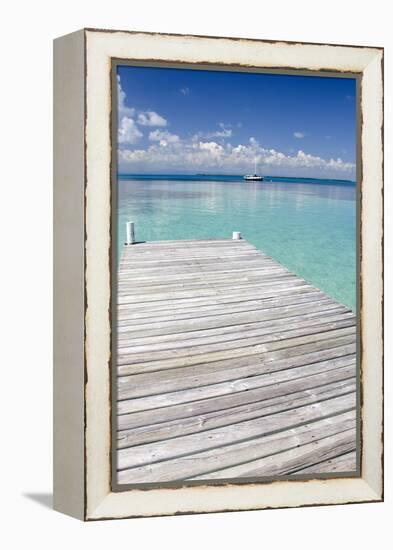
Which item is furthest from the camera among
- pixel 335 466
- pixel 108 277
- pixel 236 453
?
pixel 335 466

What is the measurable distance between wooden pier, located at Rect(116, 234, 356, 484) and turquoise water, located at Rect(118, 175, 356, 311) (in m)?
0.07

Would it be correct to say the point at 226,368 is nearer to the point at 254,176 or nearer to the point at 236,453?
the point at 236,453

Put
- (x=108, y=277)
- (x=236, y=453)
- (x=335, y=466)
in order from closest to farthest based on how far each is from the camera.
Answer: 1. (x=108, y=277)
2. (x=236, y=453)
3. (x=335, y=466)

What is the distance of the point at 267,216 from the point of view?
3.92 meters

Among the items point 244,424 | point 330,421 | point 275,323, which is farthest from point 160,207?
point 330,421

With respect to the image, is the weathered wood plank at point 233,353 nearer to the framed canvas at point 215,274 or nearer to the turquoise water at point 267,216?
the framed canvas at point 215,274

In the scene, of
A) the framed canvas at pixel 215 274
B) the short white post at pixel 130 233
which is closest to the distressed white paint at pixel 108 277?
the framed canvas at pixel 215 274

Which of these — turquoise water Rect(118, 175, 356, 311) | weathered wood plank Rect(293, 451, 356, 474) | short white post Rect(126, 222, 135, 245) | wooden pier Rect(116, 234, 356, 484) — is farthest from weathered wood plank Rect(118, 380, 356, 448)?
short white post Rect(126, 222, 135, 245)

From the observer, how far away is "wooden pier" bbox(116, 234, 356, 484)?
3754 millimetres

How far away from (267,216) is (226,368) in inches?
30.5

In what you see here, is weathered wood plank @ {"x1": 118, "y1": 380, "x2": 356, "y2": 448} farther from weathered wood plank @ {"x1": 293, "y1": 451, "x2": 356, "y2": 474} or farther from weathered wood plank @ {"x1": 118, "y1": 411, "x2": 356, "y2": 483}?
weathered wood plank @ {"x1": 293, "y1": 451, "x2": 356, "y2": 474}

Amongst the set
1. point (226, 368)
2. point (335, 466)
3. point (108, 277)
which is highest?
point (108, 277)

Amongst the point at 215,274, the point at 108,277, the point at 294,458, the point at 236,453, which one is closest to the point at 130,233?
the point at 108,277

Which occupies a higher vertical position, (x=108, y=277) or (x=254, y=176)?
(x=254, y=176)
